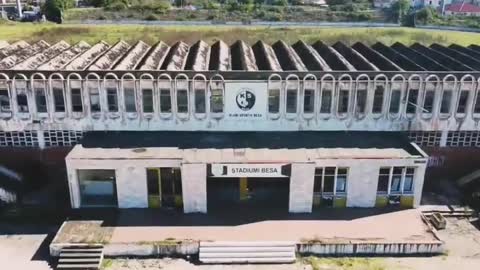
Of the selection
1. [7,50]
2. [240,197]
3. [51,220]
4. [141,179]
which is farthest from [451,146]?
[7,50]

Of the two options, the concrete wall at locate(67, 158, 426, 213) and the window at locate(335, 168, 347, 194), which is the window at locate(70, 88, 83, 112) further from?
the window at locate(335, 168, 347, 194)

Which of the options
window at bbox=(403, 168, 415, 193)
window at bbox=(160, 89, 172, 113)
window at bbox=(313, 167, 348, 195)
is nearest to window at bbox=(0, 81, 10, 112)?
window at bbox=(160, 89, 172, 113)

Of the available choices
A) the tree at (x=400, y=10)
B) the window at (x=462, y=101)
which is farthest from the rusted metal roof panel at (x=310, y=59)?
the tree at (x=400, y=10)

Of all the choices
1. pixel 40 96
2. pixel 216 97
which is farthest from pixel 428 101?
pixel 40 96

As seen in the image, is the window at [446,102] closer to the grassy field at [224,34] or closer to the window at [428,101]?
the window at [428,101]

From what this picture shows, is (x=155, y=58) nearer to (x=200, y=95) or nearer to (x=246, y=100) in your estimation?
(x=200, y=95)
